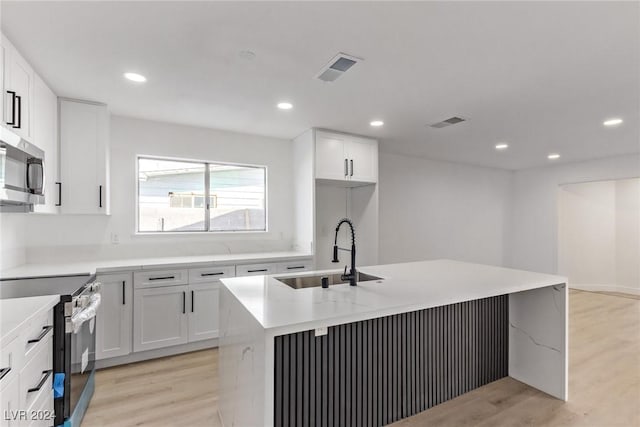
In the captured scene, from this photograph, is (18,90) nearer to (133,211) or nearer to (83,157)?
(83,157)

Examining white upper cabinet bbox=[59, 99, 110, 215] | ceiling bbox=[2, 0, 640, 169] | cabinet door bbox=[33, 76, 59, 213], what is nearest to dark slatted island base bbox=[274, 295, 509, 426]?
ceiling bbox=[2, 0, 640, 169]

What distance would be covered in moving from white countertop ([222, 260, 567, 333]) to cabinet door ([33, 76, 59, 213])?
1837 mm

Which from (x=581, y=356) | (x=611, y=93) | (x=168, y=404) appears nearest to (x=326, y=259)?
(x=168, y=404)

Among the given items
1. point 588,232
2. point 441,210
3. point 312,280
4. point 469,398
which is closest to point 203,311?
point 312,280

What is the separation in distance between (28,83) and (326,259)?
3.52 metres

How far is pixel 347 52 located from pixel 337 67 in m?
0.22

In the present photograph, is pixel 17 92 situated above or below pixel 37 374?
above

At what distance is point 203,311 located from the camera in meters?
3.24

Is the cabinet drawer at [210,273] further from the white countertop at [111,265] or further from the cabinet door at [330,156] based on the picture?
the cabinet door at [330,156]

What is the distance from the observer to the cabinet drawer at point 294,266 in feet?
11.9

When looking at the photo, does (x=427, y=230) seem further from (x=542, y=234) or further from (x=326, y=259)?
(x=542, y=234)

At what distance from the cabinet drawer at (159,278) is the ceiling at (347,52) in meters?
1.63

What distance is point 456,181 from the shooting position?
19.8 ft

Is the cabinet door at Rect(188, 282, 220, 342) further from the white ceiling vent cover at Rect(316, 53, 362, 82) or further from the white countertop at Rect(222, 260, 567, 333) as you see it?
the white ceiling vent cover at Rect(316, 53, 362, 82)
